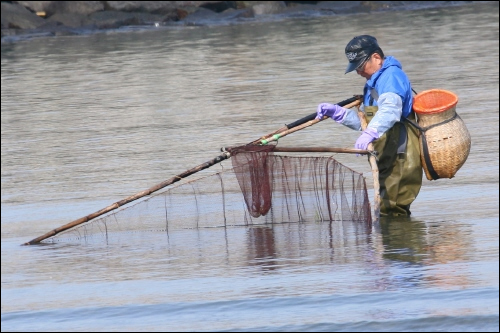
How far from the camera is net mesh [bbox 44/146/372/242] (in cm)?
816

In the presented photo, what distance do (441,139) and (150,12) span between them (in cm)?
2934

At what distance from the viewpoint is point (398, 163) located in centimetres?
827

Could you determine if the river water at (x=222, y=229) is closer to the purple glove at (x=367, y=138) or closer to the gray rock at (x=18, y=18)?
the purple glove at (x=367, y=138)

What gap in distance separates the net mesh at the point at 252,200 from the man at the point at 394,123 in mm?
322

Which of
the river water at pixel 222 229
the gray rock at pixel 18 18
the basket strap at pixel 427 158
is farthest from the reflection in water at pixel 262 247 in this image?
the gray rock at pixel 18 18

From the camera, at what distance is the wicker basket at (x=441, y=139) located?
324 inches

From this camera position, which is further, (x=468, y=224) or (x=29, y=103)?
(x=29, y=103)

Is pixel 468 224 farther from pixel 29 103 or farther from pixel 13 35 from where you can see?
pixel 13 35

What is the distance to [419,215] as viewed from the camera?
8633 millimetres

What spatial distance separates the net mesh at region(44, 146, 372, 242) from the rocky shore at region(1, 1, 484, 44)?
1034 inches

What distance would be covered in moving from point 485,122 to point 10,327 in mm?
7847

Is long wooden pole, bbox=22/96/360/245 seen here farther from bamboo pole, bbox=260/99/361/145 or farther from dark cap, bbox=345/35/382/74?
dark cap, bbox=345/35/382/74

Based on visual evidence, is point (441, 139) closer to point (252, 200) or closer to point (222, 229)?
point (252, 200)

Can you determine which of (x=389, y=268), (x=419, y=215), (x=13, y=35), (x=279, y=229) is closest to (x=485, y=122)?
(x=419, y=215)
